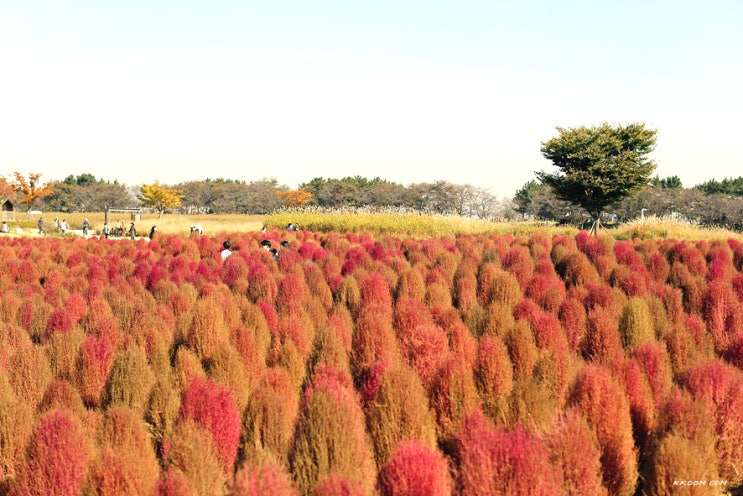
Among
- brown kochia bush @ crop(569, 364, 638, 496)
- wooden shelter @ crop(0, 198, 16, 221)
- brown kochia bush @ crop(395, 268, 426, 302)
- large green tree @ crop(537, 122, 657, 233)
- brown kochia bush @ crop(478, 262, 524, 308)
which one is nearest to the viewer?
brown kochia bush @ crop(569, 364, 638, 496)

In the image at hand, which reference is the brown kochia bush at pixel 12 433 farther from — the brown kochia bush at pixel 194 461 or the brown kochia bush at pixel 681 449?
the brown kochia bush at pixel 681 449

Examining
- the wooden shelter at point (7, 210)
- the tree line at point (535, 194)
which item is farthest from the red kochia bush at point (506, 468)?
the wooden shelter at point (7, 210)

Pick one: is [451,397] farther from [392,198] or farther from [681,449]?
[392,198]

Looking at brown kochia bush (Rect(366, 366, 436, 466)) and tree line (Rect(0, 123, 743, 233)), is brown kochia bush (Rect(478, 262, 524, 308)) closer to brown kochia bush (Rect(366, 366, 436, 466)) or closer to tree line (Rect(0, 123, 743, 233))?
brown kochia bush (Rect(366, 366, 436, 466))

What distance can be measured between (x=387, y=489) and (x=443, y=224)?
2383cm

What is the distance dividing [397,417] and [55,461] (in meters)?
1.99

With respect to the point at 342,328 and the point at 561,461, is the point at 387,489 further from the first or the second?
the point at 342,328

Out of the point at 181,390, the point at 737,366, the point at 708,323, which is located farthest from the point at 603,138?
the point at 181,390

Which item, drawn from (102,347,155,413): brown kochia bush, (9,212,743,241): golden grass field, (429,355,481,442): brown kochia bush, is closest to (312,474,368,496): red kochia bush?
(429,355,481,442): brown kochia bush

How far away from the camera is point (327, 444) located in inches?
153

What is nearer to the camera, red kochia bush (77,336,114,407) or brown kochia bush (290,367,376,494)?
brown kochia bush (290,367,376,494)

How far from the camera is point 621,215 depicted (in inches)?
2424

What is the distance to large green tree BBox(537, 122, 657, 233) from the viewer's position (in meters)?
32.1

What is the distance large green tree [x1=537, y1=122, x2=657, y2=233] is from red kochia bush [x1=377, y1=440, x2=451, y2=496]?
29921 mm
